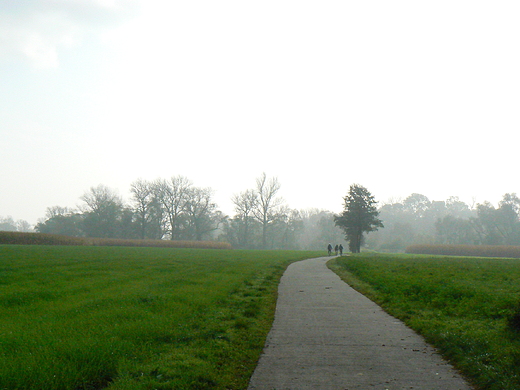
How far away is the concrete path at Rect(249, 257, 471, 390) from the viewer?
16.8 feet

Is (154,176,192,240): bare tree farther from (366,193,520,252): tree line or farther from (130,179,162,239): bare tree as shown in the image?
(366,193,520,252): tree line

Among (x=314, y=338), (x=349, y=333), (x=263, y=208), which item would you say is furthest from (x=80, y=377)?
(x=263, y=208)

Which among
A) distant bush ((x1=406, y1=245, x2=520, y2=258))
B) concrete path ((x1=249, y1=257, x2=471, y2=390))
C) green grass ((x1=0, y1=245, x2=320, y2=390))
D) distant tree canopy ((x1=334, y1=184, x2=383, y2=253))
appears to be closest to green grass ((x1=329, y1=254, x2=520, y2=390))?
concrete path ((x1=249, y1=257, x2=471, y2=390))

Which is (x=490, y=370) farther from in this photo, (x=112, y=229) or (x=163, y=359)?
(x=112, y=229)

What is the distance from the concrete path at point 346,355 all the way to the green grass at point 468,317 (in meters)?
0.28

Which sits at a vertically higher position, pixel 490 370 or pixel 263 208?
pixel 263 208

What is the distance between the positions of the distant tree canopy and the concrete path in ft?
165

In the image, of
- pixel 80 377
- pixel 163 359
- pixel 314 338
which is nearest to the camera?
pixel 80 377

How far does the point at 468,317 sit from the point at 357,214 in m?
51.7

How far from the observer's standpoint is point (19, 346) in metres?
6.11

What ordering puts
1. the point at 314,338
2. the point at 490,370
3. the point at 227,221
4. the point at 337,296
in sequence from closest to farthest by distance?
→ the point at 490,370 < the point at 314,338 < the point at 337,296 < the point at 227,221

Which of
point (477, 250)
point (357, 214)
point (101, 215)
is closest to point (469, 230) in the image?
point (477, 250)

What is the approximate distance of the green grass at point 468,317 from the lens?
5.53 m

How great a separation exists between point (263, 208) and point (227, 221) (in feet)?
38.3
